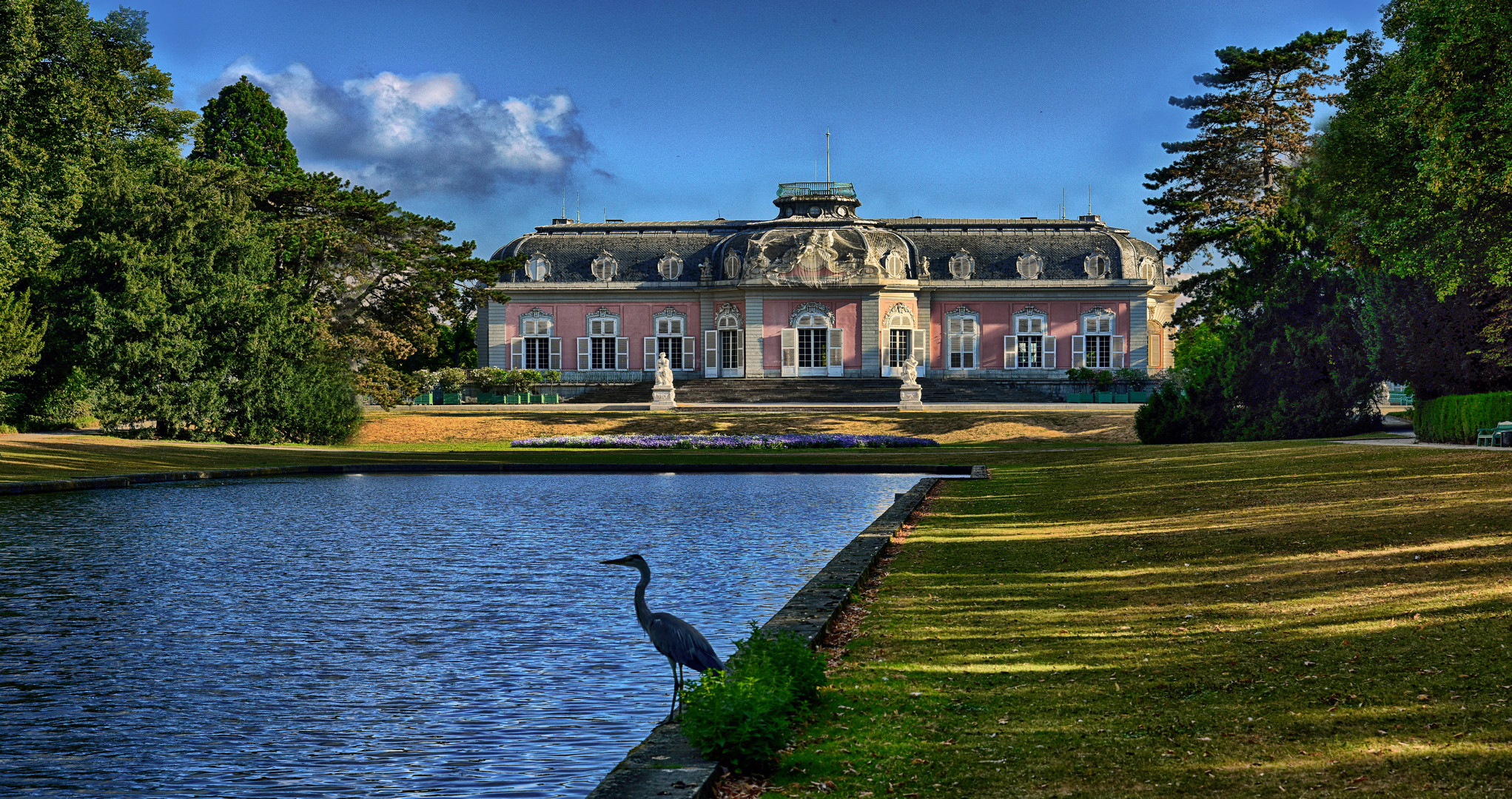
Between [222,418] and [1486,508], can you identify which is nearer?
[1486,508]

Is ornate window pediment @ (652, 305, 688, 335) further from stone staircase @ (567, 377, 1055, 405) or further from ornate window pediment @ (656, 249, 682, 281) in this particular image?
stone staircase @ (567, 377, 1055, 405)

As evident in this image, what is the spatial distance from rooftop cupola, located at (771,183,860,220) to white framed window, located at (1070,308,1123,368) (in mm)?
11373

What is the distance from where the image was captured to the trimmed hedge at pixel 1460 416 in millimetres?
21016

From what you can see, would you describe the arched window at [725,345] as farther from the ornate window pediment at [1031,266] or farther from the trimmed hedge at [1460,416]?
the trimmed hedge at [1460,416]

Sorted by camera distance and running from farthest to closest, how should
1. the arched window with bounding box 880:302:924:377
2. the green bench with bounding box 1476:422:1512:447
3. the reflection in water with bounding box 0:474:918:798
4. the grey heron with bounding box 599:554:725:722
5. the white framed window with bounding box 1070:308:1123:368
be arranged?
1. the white framed window with bounding box 1070:308:1123:368
2. the arched window with bounding box 880:302:924:377
3. the green bench with bounding box 1476:422:1512:447
4. the reflection in water with bounding box 0:474:918:798
5. the grey heron with bounding box 599:554:725:722

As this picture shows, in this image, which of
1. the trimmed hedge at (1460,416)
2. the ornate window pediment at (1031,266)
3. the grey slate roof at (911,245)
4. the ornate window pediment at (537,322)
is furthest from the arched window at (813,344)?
the trimmed hedge at (1460,416)

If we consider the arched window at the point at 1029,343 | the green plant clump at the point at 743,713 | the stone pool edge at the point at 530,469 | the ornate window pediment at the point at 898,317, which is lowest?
the stone pool edge at the point at 530,469

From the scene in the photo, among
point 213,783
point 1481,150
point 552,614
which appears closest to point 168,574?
point 552,614

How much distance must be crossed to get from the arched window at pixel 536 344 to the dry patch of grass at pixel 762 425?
18.6 metres

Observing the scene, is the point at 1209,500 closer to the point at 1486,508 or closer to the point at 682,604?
the point at 1486,508

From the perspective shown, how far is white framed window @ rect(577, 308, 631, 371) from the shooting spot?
58.5 metres

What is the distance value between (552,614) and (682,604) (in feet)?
3.08

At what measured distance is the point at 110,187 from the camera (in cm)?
3259

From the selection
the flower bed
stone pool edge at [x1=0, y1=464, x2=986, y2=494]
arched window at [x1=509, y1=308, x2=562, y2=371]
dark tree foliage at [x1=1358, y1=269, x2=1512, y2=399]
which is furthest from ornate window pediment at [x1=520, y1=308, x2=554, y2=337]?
dark tree foliage at [x1=1358, y1=269, x2=1512, y2=399]
